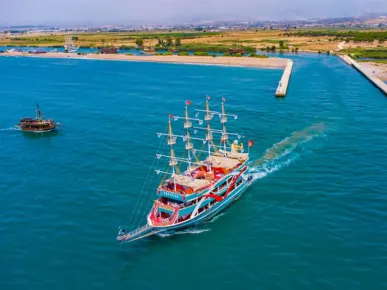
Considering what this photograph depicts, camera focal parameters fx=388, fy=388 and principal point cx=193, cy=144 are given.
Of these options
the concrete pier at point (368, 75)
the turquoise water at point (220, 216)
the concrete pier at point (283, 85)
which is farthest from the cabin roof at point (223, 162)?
the concrete pier at point (368, 75)

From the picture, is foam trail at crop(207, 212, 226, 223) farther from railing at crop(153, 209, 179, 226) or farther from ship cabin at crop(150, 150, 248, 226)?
railing at crop(153, 209, 179, 226)

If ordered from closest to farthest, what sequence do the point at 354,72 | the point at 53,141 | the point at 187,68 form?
→ the point at 53,141, the point at 354,72, the point at 187,68

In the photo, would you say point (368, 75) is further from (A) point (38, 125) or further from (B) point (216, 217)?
(A) point (38, 125)

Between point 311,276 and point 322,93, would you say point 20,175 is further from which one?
point 322,93

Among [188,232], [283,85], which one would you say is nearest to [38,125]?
[188,232]

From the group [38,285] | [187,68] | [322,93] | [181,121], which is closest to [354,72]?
[322,93]

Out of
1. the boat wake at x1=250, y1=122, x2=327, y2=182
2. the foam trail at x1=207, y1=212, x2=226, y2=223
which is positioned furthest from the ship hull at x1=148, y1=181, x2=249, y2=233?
the boat wake at x1=250, y1=122, x2=327, y2=182

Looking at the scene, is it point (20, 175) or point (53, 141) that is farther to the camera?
point (53, 141)

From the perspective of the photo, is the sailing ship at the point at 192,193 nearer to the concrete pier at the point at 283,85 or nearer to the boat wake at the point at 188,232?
the boat wake at the point at 188,232
